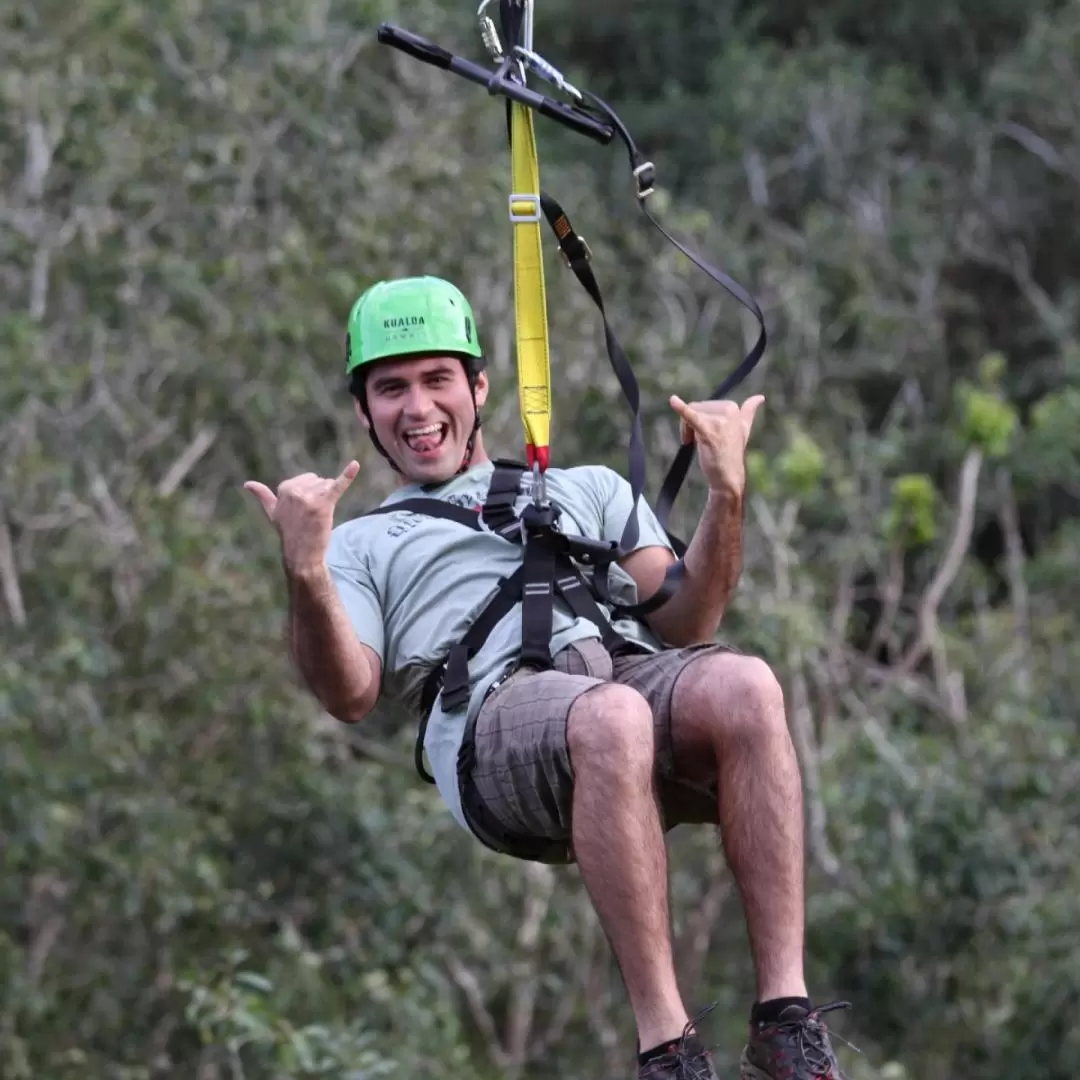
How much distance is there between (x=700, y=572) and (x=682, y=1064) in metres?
0.92

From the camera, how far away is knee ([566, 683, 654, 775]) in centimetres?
315

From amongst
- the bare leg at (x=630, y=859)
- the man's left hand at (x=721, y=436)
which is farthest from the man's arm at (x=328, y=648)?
the man's left hand at (x=721, y=436)

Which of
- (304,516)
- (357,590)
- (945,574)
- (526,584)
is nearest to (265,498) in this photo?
(304,516)

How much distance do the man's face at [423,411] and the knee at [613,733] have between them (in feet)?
2.31

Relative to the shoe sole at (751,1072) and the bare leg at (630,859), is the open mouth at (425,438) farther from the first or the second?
the shoe sole at (751,1072)

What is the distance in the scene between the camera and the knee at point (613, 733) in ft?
10.3

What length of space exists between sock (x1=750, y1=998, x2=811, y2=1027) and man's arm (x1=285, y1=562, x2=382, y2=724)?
80 centimetres

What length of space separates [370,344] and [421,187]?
6506 millimetres

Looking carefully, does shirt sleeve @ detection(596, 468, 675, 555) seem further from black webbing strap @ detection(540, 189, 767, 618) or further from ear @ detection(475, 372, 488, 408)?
ear @ detection(475, 372, 488, 408)

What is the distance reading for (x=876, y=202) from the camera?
527 inches

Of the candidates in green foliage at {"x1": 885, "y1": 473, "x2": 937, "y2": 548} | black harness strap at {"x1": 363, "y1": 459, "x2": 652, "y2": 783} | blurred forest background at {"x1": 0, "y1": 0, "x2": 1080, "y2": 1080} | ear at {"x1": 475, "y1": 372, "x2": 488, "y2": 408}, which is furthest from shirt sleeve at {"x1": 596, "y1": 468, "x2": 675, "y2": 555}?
green foliage at {"x1": 885, "y1": 473, "x2": 937, "y2": 548}

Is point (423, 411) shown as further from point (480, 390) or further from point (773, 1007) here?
point (773, 1007)

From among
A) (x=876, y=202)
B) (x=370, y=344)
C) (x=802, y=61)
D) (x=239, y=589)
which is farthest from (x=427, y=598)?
(x=802, y=61)

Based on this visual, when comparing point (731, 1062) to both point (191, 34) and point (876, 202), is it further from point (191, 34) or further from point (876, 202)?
point (876, 202)
